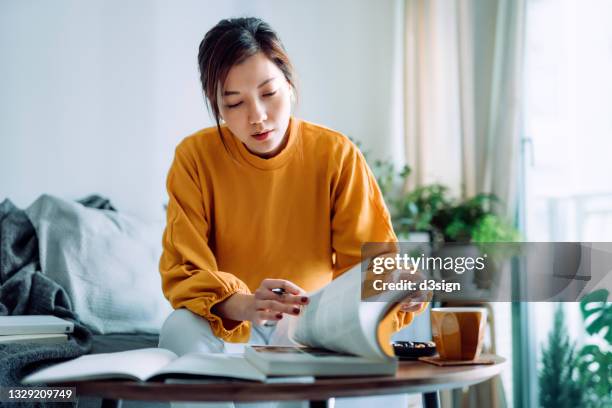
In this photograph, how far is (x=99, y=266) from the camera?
1891 millimetres

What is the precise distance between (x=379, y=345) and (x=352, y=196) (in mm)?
661

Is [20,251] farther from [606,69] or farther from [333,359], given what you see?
[606,69]

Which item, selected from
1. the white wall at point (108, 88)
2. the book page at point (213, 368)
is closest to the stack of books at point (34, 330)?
the book page at point (213, 368)

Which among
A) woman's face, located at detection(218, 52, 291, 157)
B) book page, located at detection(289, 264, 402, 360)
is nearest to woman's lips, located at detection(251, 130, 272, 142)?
woman's face, located at detection(218, 52, 291, 157)

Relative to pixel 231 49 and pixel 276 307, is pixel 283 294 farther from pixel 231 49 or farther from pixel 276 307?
pixel 231 49

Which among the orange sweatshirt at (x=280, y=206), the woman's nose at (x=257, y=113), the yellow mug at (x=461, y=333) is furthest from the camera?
the orange sweatshirt at (x=280, y=206)

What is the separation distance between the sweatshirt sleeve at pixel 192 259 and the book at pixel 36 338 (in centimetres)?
36

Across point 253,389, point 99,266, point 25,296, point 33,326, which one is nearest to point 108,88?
point 99,266

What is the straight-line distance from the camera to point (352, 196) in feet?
4.30

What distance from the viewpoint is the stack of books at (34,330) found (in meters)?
1.30

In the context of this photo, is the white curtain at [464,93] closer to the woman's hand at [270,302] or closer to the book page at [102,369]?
the woman's hand at [270,302]

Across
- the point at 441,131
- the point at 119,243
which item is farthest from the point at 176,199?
the point at 441,131

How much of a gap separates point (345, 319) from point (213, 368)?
5.7 inches

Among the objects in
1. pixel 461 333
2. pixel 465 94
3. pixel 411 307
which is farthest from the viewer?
pixel 465 94
